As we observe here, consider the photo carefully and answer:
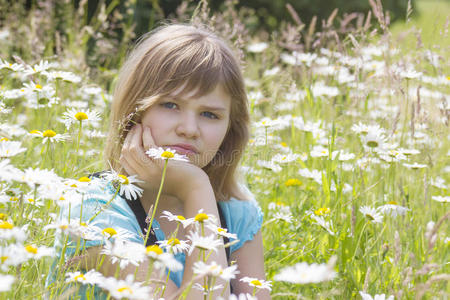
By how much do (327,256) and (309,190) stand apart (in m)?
0.35

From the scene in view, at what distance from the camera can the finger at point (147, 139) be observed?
1.33m

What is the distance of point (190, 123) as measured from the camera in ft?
4.44

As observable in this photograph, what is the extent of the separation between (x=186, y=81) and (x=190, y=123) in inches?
5.5

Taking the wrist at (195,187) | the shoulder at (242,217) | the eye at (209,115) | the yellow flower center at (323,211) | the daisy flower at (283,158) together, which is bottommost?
the shoulder at (242,217)

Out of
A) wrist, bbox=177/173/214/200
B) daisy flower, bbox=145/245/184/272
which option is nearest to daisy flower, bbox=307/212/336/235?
wrist, bbox=177/173/214/200

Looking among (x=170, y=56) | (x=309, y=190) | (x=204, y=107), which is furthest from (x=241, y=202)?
(x=170, y=56)

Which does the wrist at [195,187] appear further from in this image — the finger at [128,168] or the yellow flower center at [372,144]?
the yellow flower center at [372,144]

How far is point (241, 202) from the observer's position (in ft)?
5.42

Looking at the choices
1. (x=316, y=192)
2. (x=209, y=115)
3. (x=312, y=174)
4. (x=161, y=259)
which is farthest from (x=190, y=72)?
(x=161, y=259)

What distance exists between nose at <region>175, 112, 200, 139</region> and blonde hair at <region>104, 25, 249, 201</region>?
0.07 meters

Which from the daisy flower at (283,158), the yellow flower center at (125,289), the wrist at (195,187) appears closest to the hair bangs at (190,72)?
the wrist at (195,187)

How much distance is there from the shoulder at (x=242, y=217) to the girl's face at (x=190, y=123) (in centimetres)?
24

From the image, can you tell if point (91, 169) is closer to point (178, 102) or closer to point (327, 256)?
point (178, 102)

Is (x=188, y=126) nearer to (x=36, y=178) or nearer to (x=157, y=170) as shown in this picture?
(x=157, y=170)
